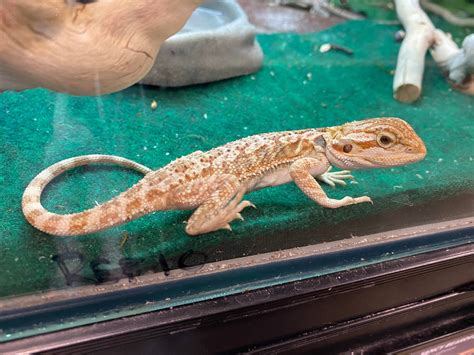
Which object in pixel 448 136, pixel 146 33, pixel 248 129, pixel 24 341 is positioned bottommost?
pixel 448 136

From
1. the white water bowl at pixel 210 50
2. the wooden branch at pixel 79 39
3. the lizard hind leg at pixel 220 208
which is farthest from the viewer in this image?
the white water bowl at pixel 210 50

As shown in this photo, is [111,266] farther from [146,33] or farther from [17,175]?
[146,33]

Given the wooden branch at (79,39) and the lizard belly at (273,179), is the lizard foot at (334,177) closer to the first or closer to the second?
the lizard belly at (273,179)

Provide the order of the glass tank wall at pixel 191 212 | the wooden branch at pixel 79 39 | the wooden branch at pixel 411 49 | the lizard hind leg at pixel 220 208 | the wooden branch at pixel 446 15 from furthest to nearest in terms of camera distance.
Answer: the wooden branch at pixel 446 15, the wooden branch at pixel 411 49, the lizard hind leg at pixel 220 208, the glass tank wall at pixel 191 212, the wooden branch at pixel 79 39

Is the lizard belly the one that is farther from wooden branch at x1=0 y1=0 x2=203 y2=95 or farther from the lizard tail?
wooden branch at x1=0 y1=0 x2=203 y2=95

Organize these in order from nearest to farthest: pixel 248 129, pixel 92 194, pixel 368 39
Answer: pixel 92 194 < pixel 248 129 < pixel 368 39

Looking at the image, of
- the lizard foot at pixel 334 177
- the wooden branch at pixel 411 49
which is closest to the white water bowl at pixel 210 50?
the wooden branch at pixel 411 49

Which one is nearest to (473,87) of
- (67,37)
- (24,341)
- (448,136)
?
(448,136)
